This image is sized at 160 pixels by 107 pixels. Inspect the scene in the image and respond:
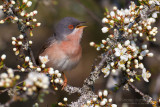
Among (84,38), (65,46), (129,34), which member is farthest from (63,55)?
(84,38)

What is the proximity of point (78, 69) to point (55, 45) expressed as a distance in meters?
5.09

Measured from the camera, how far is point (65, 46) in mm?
4523

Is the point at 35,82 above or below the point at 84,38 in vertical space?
below

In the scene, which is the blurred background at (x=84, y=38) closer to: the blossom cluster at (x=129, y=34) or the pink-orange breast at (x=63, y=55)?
the pink-orange breast at (x=63, y=55)

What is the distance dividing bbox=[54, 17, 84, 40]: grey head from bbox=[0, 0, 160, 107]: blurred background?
2.60 ft

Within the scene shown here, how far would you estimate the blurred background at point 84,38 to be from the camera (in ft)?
17.5

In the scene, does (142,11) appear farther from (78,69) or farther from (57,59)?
(78,69)

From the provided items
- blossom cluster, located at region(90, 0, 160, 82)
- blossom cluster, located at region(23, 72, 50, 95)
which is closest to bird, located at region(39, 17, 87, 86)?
blossom cluster, located at region(90, 0, 160, 82)

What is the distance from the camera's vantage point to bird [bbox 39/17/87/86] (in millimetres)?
4457

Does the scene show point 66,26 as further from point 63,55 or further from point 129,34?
point 129,34

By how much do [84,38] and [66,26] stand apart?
413 centimetres

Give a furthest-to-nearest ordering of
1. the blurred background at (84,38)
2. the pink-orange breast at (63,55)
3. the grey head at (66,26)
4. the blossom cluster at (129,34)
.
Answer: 1. the blurred background at (84,38)
2. the grey head at (66,26)
3. the pink-orange breast at (63,55)
4. the blossom cluster at (129,34)

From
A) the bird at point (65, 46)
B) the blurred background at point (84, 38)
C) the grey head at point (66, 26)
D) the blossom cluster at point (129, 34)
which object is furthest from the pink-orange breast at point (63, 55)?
the blossom cluster at point (129, 34)

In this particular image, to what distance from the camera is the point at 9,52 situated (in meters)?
8.47
